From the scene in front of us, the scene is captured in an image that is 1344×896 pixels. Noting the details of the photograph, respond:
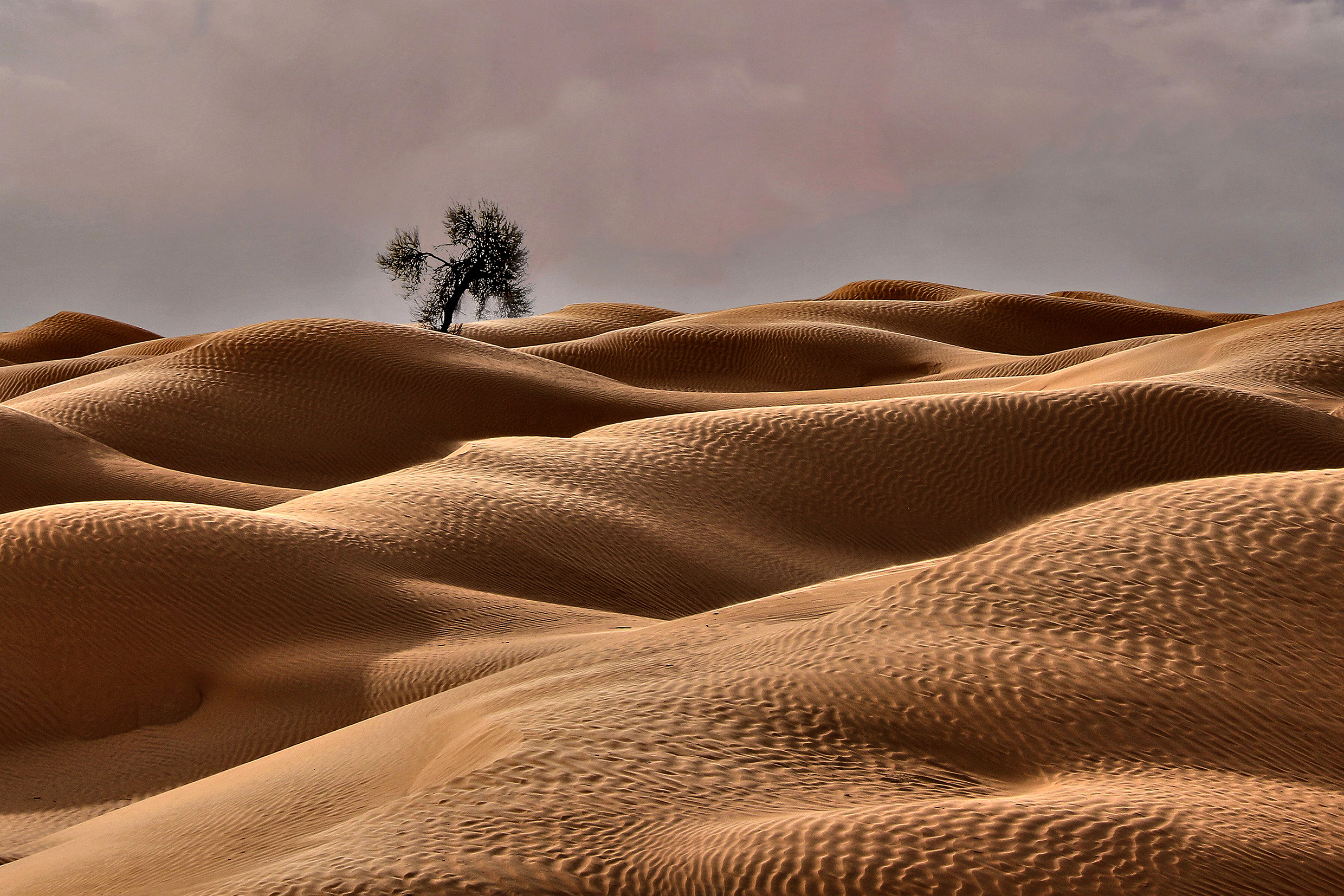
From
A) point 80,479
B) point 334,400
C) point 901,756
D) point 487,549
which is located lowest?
point 901,756

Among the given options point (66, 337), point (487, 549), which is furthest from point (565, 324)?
point (487, 549)

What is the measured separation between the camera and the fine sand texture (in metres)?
1.57

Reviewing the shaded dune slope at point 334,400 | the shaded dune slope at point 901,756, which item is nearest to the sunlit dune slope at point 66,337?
the shaded dune slope at point 334,400

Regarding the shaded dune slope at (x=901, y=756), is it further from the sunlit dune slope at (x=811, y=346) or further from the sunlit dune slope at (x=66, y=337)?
the sunlit dune slope at (x=66, y=337)

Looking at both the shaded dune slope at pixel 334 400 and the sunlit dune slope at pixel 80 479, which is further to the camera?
the shaded dune slope at pixel 334 400

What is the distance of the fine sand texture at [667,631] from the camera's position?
1.57 meters

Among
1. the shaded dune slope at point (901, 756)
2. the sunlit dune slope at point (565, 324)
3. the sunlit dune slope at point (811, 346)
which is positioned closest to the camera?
the shaded dune slope at point (901, 756)

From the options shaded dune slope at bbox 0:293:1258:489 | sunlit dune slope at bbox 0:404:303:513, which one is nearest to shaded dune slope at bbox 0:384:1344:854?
Answer: sunlit dune slope at bbox 0:404:303:513

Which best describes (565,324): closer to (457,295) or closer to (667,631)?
(457,295)

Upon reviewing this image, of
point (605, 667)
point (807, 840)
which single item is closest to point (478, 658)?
point (605, 667)

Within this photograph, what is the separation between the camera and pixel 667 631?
2932mm

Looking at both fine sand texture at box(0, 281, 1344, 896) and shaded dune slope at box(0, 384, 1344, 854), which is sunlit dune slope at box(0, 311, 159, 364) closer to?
fine sand texture at box(0, 281, 1344, 896)

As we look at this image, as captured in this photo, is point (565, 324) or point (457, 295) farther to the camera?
point (457, 295)

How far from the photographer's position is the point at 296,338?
846 cm
